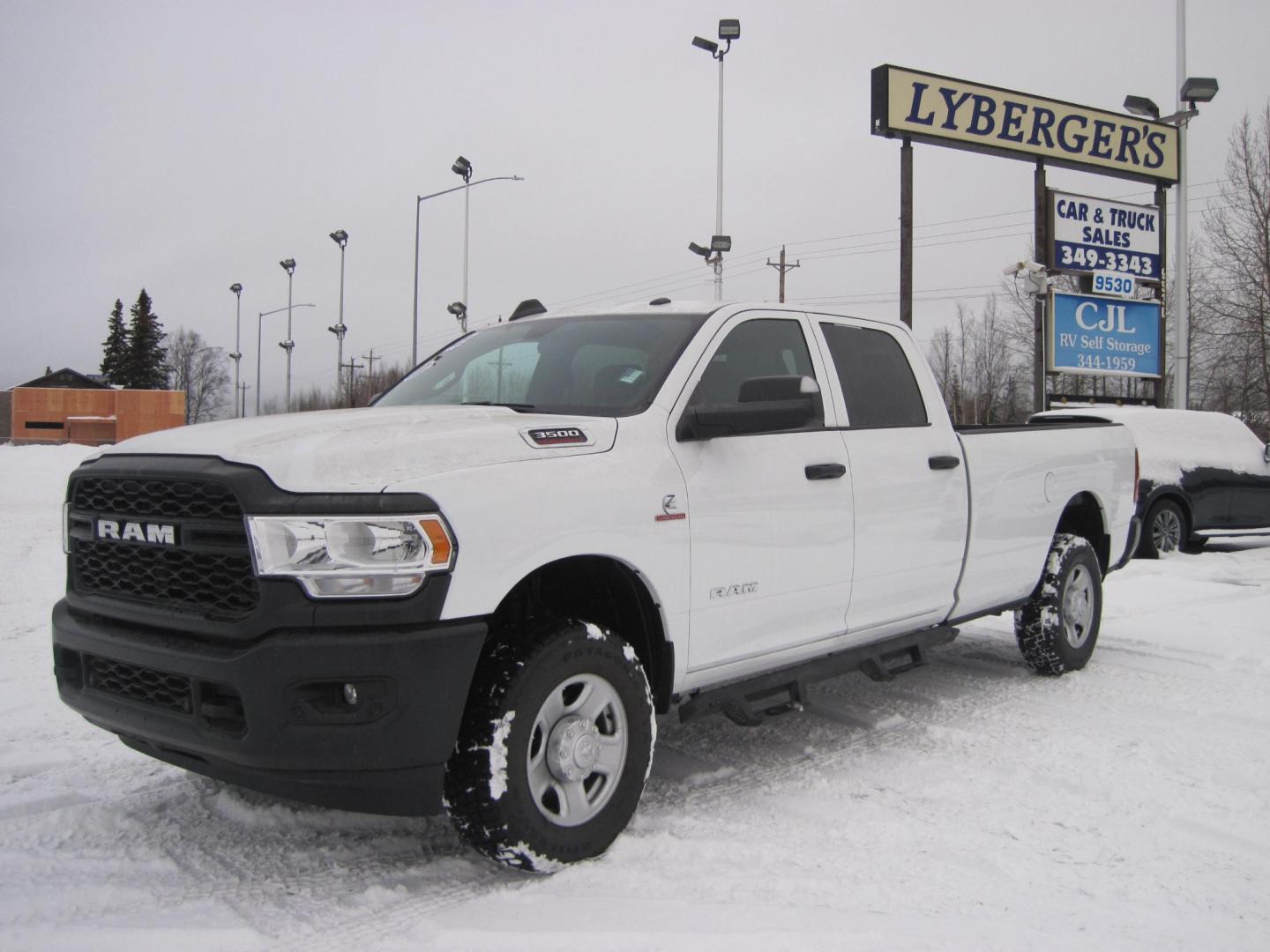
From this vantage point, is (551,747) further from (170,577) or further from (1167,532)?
(1167,532)

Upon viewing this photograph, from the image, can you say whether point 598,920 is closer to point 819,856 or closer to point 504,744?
point 504,744

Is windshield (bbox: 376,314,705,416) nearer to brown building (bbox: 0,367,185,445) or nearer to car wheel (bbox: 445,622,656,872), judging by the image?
car wheel (bbox: 445,622,656,872)

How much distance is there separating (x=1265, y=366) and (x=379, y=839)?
28.7 meters

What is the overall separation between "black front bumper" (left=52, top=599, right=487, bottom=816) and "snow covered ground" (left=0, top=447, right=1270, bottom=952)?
0.42 meters

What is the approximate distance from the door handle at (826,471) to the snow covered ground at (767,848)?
1.24 metres

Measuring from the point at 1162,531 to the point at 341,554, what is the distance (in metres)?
11.4

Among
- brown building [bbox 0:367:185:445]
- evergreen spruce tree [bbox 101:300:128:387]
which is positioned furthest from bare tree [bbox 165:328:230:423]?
brown building [bbox 0:367:185:445]

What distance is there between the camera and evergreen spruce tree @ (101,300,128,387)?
88.0 m

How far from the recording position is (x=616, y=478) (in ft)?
11.8

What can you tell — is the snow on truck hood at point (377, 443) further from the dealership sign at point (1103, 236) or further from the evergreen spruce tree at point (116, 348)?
the evergreen spruce tree at point (116, 348)

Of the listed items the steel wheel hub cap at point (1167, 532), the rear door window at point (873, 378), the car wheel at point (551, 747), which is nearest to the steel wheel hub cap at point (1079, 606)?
the rear door window at point (873, 378)

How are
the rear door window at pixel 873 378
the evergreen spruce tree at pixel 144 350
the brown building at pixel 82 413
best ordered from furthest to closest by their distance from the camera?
1. the evergreen spruce tree at pixel 144 350
2. the brown building at pixel 82 413
3. the rear door window at pixel 873 378

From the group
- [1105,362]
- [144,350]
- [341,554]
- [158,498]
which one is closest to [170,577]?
[158,498]

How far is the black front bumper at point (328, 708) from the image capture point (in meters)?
2.93
